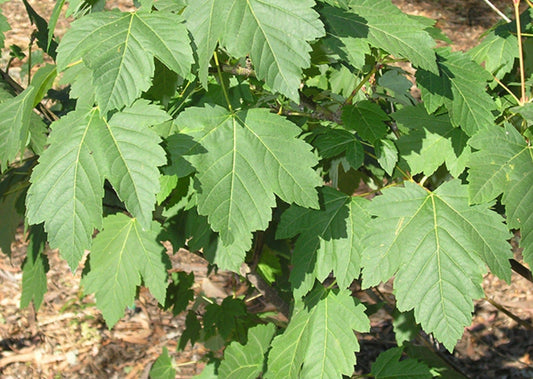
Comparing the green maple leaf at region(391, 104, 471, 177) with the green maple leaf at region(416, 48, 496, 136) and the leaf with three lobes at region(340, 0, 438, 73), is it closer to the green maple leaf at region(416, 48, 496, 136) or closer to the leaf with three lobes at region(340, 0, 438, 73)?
the green maple leaf at region(416, 48, 496, 136)

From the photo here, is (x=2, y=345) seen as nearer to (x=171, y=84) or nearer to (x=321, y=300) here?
(x=321, y=300)

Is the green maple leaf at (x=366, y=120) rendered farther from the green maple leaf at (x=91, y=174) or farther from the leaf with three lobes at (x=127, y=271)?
the leaf with three lobes at (x=127, y=271)

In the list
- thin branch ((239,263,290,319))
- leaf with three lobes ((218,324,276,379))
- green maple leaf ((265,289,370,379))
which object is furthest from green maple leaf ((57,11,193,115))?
leaf with three lobes ((218,324,276,379))

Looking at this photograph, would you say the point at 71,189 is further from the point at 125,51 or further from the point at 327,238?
the point at 327,238

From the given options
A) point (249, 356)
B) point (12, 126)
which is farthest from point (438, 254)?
point (12, 126)

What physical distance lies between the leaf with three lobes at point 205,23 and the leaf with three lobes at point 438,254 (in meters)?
0.58

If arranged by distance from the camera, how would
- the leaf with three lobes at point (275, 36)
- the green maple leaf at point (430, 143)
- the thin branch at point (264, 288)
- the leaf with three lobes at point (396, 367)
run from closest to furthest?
the leaf with three lobes at point (275, 36) → the green maple leaf at point (430, 143) → the leaf with three lobes at point (396, 367) → the thin branch at point (264, 288)

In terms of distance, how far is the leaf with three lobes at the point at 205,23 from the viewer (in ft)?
4.12

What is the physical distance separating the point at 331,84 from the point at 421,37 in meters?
0.67

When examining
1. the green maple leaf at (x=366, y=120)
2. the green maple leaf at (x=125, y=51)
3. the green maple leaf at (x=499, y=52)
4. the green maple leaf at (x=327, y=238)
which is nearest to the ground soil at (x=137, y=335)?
the green maple leaf at (x=499, y=52)

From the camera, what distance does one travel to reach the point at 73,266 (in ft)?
4.27

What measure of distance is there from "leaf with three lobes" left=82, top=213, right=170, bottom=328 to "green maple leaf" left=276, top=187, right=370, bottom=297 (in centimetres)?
42

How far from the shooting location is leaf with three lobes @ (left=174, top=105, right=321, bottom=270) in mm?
1356

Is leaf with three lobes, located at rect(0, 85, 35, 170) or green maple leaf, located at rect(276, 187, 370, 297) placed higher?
leaf with three lobes, located at rect(0, 85, 35, 170)
